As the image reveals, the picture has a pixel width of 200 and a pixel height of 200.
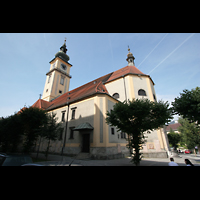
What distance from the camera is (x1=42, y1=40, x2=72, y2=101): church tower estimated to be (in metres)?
33.8

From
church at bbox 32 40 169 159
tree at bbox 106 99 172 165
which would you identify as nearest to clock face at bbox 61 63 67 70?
church at bbox 32 40 169 159

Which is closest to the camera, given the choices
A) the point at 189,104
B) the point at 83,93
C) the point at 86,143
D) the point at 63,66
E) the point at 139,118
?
the point at 139,118

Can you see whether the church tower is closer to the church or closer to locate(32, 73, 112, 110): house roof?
locate(32, 73, 112, 110): house roof

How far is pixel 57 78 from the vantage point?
3591cm

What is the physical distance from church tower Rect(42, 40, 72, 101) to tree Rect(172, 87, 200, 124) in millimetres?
31119

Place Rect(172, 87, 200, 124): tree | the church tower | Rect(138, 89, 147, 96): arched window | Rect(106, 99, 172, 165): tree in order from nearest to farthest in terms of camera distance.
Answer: Rect(106, 99, 172, 165): tree
Rect(172, 87, 200, 124): tree
Rect(138, 89, 147, 96): arched window
the church tower

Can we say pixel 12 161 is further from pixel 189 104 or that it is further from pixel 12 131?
pixel 12 131

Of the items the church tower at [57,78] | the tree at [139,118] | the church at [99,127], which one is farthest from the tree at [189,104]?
the church tower at [57,78]

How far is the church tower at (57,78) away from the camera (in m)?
33.8

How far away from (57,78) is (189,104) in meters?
35.0

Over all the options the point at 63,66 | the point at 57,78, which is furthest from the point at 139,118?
the point at 63,66
